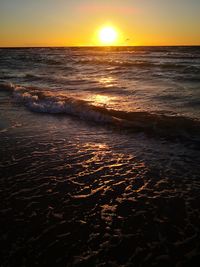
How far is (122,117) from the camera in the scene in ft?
30.7

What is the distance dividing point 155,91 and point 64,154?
926 cm

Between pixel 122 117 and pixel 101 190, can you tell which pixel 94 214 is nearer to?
pixel 101 190

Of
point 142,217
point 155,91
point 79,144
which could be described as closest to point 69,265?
point 142,217

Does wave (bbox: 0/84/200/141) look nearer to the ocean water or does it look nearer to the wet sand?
the ocean water

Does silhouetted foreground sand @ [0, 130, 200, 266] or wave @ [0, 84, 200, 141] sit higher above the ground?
Result: wave @ [0, 84, 200, 141]

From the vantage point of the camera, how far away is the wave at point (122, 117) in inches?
310

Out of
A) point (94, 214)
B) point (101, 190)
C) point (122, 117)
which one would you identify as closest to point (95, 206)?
point (94, 214)

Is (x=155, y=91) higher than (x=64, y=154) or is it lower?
higher

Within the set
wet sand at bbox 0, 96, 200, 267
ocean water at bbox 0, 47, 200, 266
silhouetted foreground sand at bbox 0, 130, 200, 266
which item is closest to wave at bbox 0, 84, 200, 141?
ocean water at bbox 0, 47, 200, 266

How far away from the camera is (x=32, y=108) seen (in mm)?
11438

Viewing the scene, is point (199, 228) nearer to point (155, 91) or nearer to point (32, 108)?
point (32, 108)

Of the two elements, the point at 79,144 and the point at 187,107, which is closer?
the point at 79,144

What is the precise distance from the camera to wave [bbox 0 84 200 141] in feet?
25.9

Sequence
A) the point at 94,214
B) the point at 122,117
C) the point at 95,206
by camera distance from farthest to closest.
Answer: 1. the point at 122,117
2. the point at 95,206
3. the point at 94,214
